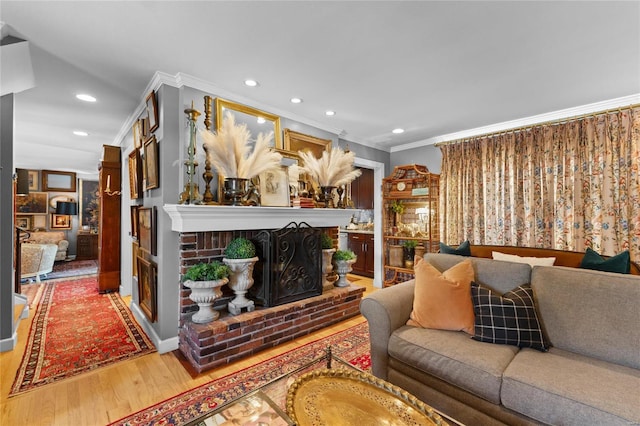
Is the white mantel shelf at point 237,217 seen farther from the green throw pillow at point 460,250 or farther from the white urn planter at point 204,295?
the green throw pillow at point 460,250

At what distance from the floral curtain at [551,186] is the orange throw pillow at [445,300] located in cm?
221

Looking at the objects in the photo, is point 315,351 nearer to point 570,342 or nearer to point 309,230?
point 309,230

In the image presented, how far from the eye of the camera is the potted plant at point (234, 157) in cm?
237

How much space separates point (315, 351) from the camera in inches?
95.8

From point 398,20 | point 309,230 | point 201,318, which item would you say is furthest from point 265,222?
point 398,20

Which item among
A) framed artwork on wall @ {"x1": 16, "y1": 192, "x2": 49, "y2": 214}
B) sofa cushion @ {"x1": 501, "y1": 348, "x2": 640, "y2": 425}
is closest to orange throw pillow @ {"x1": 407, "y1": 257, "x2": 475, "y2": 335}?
sofa cushion @ {"x1": 501, "y1": 348, "x2": 640, "y2": 425}

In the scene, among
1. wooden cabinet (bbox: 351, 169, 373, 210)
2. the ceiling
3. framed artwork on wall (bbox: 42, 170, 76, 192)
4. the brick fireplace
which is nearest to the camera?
the ceiling

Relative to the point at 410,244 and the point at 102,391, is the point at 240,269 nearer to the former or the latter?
the point at 102,391

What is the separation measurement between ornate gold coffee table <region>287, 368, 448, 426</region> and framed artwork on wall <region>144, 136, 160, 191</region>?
84.4 inches

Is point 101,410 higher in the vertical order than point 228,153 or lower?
lower

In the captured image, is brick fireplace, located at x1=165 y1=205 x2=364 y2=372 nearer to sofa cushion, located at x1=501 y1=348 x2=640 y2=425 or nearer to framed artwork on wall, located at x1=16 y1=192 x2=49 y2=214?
sofa cushion, located at x1=501 y1=348 x2=640 y2=425

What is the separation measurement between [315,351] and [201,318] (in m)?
1.00

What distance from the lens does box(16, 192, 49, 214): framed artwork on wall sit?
21.8 ft

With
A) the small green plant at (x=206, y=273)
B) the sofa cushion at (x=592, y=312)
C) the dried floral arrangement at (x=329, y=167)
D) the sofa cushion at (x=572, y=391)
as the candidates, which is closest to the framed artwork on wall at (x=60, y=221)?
the small green plant at (x=206, y=273)
